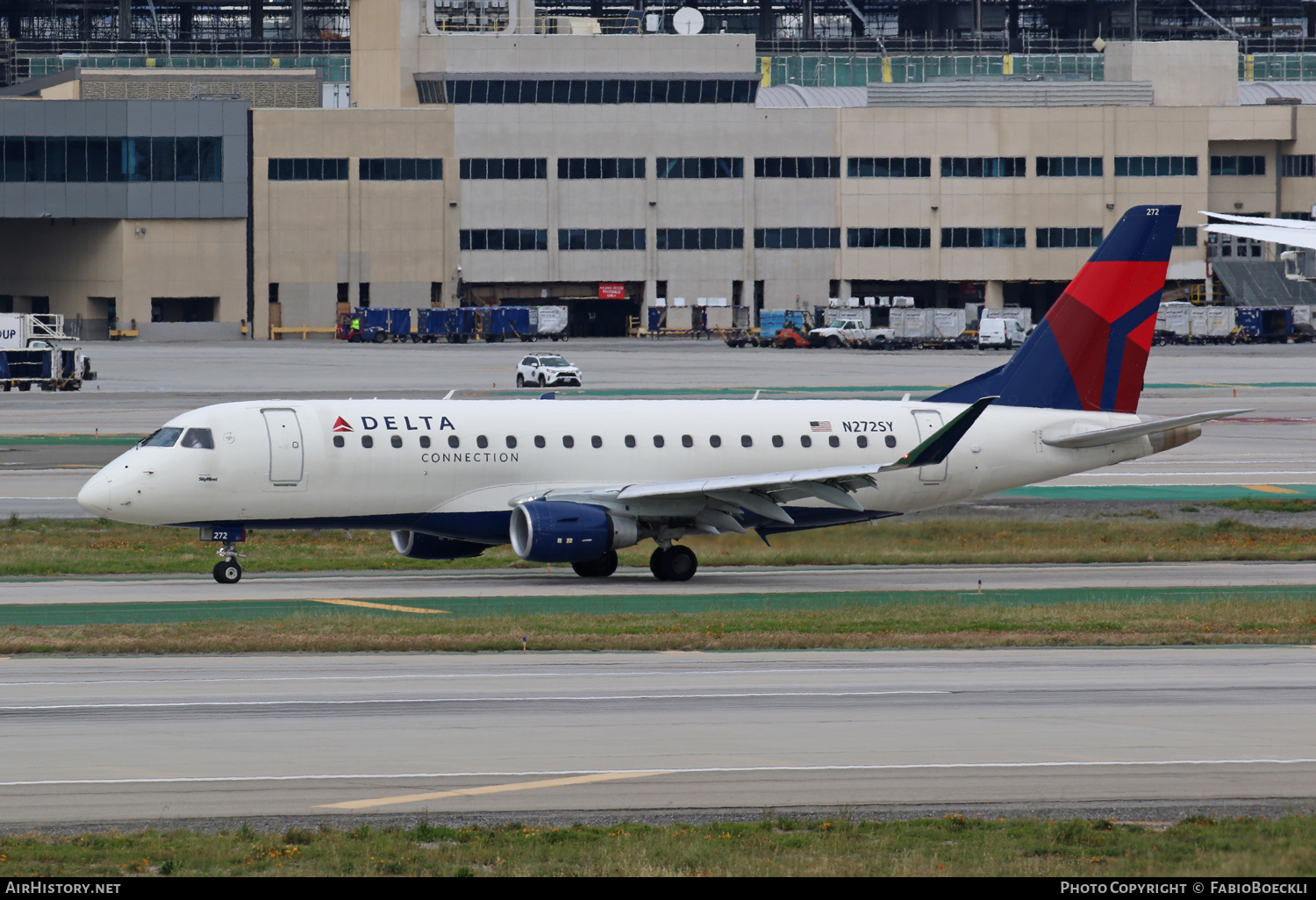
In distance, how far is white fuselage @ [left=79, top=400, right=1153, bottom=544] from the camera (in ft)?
113

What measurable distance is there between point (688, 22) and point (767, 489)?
12241 centimetres

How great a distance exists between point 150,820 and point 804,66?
18014 centimetres

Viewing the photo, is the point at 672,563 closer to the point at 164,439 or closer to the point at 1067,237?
the point at 164,439

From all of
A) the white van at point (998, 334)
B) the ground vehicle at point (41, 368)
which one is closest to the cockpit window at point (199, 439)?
the ground vehicle at point (41, 368)

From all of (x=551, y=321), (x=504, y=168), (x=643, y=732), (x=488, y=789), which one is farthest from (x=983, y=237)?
(x=488, y=789)

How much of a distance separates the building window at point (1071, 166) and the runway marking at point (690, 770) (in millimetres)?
142326

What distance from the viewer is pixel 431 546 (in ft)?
121

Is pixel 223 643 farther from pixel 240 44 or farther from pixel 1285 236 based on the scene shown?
pixel 240 44

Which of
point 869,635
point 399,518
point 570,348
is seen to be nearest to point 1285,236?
point 869,635

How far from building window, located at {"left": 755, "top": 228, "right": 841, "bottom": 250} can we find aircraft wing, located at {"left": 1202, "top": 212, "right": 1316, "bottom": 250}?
433 ft

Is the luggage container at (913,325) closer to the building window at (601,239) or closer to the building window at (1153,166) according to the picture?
the building window at (601,239)

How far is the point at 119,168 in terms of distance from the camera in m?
139

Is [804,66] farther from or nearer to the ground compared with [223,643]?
farther from the ground

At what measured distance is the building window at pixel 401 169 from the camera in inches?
5782
